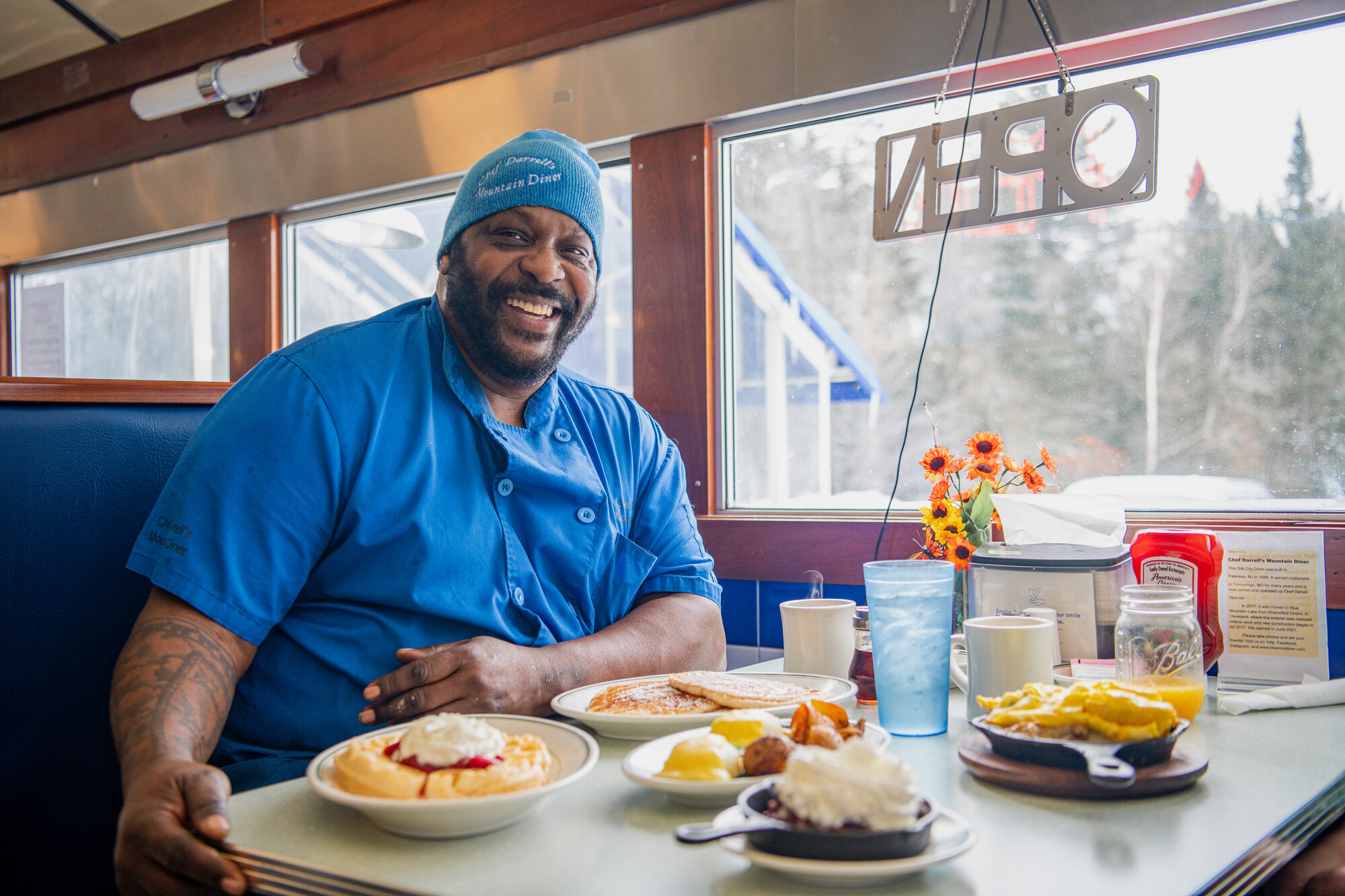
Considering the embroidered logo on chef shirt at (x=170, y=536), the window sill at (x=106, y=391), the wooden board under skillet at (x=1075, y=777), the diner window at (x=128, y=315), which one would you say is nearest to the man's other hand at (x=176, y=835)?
the embroidered logo on chef shirt at (x=170, y=536)

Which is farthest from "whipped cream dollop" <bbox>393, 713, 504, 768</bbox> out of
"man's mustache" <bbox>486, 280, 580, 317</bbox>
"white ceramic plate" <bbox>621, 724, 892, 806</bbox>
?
"man's mustache" <bbox>486, 280, 580, 317</bbox>

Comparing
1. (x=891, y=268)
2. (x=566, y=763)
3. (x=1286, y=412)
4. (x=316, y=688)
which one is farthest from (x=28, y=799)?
(x=1286, y=412)

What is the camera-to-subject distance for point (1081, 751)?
836mm

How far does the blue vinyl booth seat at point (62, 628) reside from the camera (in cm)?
127

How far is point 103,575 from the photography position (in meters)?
1.34

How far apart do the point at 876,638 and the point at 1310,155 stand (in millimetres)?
1383

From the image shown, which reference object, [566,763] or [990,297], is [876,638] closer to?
[566,763]

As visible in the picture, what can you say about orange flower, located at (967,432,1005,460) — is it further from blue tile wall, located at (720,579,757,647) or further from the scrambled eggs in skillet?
the scrambled eggs in skillet

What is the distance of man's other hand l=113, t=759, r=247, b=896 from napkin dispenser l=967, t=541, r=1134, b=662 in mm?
1004

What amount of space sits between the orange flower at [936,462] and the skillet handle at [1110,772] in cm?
97

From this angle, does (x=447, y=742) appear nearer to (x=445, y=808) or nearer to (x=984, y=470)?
(x=445, y=808)

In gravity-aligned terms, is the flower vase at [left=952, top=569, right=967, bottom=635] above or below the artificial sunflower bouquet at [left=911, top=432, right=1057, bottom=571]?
below

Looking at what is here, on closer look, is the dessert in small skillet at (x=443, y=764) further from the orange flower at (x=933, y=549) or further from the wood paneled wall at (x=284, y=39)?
the wood paneled wall at (x=284, y=39)

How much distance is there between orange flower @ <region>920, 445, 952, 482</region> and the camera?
1.75 metres
